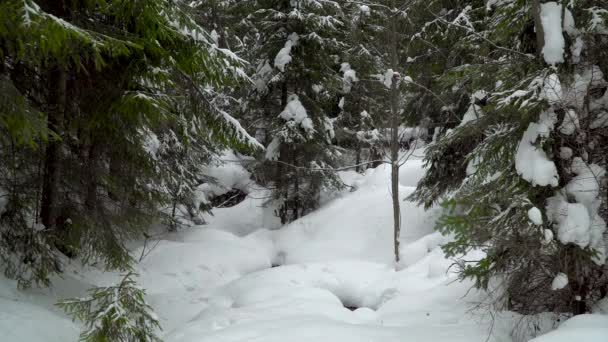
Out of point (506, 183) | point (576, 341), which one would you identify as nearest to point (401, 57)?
point (506, 183)

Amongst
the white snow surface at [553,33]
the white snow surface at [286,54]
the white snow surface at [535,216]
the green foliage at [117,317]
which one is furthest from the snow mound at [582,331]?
the white snow surface at [286,54]

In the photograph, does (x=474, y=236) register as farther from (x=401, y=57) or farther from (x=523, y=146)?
(x=401, y=57)

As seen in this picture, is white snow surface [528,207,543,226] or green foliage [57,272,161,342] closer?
green foliage [57,272,161,342]

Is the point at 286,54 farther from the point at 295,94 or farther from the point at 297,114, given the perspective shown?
the point at 297,114

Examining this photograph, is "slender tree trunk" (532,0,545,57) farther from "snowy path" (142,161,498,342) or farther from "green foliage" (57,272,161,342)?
"green foliage" (57,272,161,342)

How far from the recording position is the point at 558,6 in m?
4.47

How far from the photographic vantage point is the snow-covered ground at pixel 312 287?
4828 mm

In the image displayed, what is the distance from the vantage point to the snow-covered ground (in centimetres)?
483

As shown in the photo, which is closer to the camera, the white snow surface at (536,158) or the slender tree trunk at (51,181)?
the white snow surface at (536,158)

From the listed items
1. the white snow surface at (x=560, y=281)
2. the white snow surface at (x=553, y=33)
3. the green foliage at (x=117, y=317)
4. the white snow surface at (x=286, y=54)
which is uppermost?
the white snow surface at (x=286, y=54)

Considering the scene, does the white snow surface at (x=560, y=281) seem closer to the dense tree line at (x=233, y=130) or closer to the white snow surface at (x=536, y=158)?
the dense tree line at (x=233, y=130)

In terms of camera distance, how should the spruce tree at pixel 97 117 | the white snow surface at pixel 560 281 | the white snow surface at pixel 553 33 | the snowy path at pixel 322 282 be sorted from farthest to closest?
the snowy path at pixel 322 282
the spruce tree at pixel 97 117
the white snow surface at pixel 553 33
the white snow surface at pixel 560 281

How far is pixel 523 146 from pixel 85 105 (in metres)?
5.91

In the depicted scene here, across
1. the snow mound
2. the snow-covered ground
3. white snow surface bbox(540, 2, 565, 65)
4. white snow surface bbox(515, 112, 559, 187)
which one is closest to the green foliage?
the snow-covered ground
